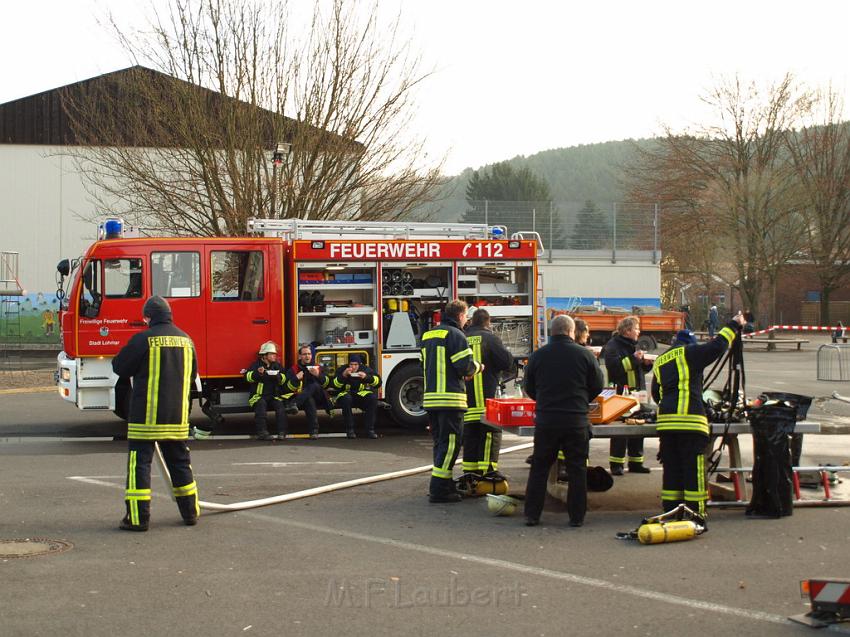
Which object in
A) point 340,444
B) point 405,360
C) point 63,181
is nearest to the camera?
point 340,444

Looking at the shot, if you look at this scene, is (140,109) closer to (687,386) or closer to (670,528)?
(687,386)

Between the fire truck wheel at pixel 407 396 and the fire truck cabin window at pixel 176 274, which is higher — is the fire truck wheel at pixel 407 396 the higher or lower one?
the lower one

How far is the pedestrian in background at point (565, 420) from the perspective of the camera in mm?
Result: 7957

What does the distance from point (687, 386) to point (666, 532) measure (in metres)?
1.21

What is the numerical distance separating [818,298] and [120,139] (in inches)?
2081

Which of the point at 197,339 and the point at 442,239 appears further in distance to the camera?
the point at 442,239

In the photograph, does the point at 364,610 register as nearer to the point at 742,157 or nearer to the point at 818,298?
the point at 742,157

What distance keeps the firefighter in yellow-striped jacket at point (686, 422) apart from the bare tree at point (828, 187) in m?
47.0

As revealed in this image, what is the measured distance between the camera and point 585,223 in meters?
41.5

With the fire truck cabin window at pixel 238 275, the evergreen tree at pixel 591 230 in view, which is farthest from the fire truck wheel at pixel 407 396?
the evergreen tree at pixel 591 230

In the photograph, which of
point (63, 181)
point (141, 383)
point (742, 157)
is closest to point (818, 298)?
point (742, 157)

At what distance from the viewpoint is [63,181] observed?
3747 cm

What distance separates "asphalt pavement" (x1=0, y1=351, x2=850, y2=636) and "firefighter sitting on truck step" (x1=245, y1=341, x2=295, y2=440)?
2.76m

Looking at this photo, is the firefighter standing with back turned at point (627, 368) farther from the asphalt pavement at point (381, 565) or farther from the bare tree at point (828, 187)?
the bare tree at point (828, 187)
